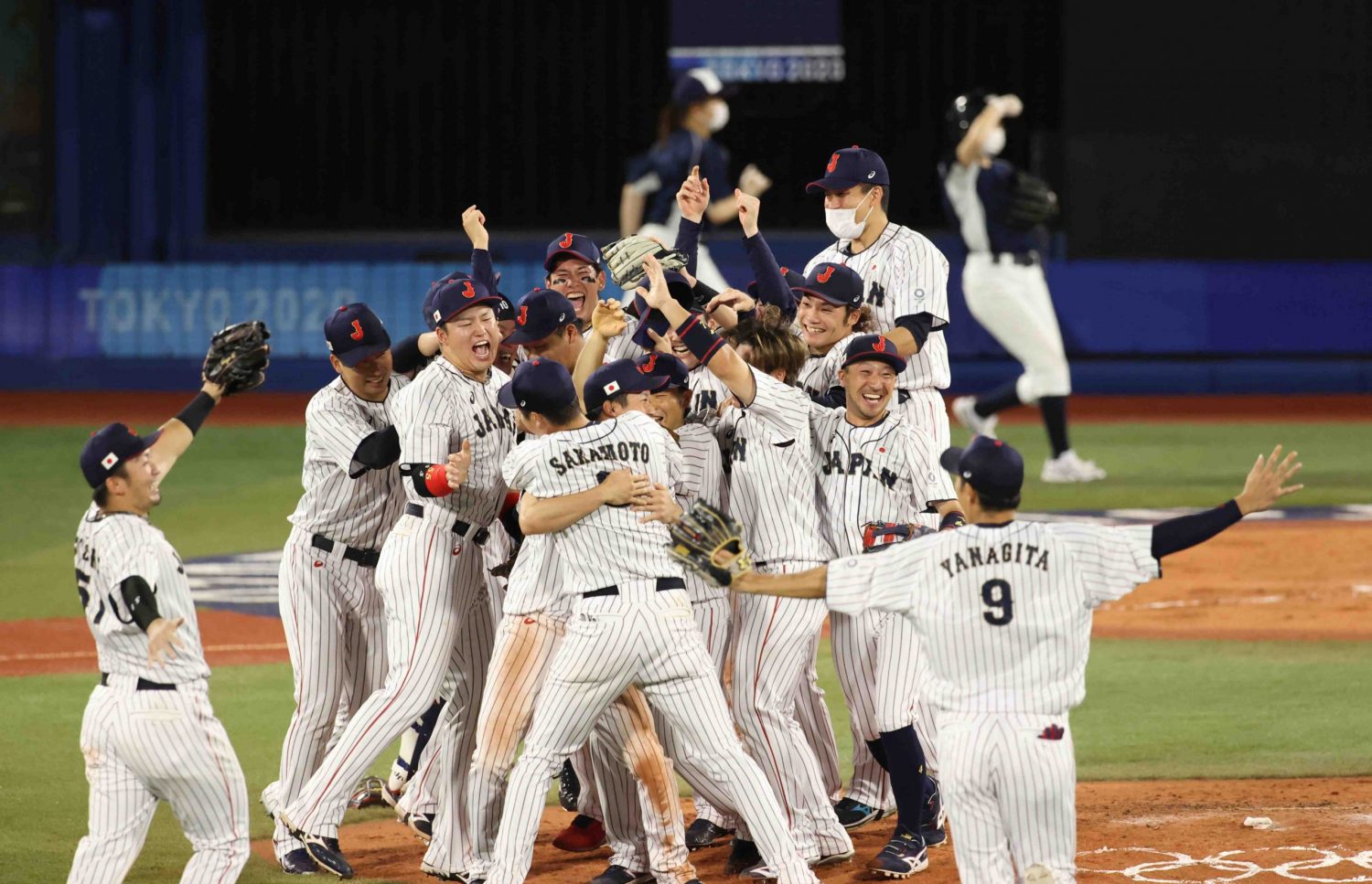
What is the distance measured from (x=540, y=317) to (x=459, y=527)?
75 cm

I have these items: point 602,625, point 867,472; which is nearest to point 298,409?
point 867,472

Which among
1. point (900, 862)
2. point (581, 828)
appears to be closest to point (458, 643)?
point (581, 828)

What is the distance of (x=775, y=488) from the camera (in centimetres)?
627

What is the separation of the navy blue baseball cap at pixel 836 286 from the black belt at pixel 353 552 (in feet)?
5.81

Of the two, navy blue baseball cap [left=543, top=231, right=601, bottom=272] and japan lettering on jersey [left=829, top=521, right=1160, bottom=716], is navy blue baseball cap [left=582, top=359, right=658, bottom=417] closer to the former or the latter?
navy blue baseball cap [left=543, top=231, right=601, bottom=272]

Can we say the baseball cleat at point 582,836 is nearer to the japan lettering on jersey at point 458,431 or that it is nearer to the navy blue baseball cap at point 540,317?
the japan lettering on jersey at point 458,431

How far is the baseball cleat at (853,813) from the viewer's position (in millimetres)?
6715

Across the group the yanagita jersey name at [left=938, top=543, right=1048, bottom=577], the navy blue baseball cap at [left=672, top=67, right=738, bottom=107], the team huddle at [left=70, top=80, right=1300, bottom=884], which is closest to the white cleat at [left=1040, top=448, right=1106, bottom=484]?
the navy blue baseball cap at [left=672, top=67, right=738, bottom=107]

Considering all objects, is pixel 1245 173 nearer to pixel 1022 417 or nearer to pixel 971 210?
pixel 1022 417

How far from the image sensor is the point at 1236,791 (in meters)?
7.17

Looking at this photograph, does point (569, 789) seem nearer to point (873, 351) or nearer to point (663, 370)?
point (663, 370)

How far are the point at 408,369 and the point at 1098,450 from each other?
35.2ft

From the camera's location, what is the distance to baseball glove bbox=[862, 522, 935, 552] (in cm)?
626

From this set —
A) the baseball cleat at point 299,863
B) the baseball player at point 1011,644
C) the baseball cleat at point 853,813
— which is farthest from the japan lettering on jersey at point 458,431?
the baseball player at point 1011,644
